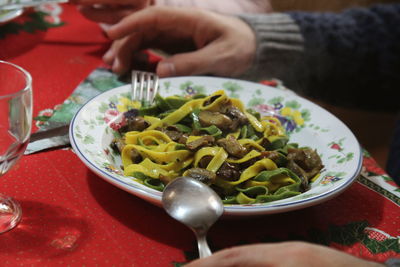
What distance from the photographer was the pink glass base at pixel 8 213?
0.88m

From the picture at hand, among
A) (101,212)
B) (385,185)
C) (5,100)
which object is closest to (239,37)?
(385,185)

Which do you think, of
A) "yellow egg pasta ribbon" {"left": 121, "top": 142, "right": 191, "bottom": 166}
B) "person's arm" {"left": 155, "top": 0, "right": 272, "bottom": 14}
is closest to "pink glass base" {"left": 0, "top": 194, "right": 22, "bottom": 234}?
"yellow egg pasta ribbon" {"left": 121, "top": 142, "right": 191, "bottom": 166}

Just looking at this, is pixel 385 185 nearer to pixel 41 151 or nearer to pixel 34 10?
pixel 41 151

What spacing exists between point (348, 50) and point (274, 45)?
386 millimetres

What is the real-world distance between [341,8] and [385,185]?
2228 mm

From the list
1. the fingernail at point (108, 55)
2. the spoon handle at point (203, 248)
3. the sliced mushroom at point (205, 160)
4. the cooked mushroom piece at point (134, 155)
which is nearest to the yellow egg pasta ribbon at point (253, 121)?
the sliced mushroom at point (205, 160)

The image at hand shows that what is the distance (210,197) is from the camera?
34.0 inches

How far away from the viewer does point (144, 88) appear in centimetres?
138

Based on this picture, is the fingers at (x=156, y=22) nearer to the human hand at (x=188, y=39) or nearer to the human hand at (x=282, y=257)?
the human hand at (x=188, y=39)

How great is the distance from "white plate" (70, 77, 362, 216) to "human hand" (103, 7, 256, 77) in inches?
7.3

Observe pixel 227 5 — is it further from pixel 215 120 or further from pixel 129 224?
pixel 129 224

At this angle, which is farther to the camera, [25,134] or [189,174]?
[189,174]

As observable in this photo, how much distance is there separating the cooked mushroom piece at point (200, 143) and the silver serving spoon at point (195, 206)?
0.19m

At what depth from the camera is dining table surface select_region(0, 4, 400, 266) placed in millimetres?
857
